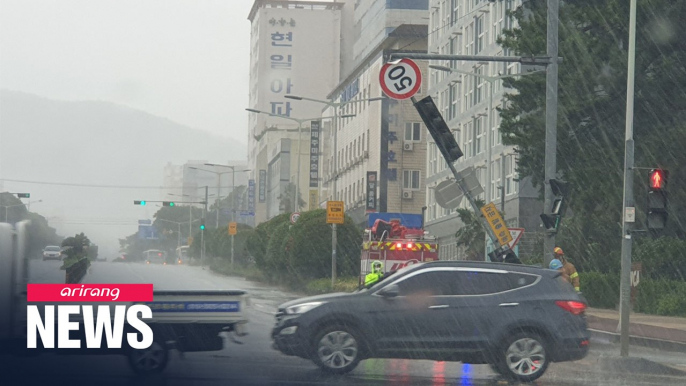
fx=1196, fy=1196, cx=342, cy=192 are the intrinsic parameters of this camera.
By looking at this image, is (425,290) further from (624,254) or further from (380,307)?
(624,254)

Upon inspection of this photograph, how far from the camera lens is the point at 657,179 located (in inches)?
766

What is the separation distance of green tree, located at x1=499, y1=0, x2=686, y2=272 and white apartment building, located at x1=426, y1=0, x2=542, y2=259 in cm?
1725

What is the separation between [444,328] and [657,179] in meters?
5.52

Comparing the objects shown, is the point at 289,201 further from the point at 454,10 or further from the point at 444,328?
the point at 444,328

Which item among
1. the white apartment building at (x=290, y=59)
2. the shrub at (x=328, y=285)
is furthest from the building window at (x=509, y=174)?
the white apartment building at (x=290, y=59)

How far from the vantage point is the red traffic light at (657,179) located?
63.7 ft

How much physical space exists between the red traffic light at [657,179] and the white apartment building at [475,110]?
34.5 meters

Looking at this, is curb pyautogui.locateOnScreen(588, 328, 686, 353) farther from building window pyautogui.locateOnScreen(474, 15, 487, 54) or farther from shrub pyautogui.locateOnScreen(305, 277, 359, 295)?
building window pyautogui.locateOnScreen(474, 15, 487, 54)

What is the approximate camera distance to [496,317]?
1597cm

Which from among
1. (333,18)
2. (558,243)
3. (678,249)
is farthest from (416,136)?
(333,18)

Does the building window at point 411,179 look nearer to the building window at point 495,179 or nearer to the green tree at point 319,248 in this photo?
the building window at point 495,179

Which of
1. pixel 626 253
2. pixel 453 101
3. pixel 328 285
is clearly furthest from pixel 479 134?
pixel 626 253

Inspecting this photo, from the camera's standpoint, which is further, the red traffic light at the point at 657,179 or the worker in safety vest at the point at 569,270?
the worker in safety vest at the point at 569,270

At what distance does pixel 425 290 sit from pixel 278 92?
14472cm
